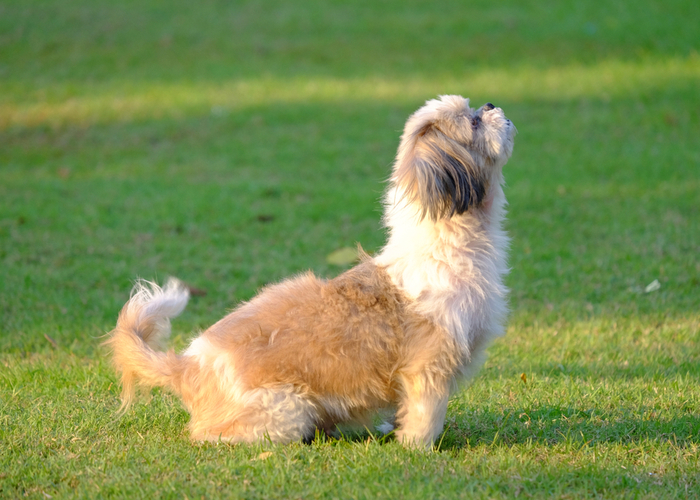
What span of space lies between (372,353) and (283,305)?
21.8 inches

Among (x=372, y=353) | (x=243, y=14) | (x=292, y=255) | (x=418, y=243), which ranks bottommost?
(x=292, y=255)

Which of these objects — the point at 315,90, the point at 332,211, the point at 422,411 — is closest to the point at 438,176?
the point at 422,411

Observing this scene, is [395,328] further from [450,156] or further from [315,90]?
[315,90]

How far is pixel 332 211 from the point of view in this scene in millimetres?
9328

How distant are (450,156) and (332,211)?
5.56 metres

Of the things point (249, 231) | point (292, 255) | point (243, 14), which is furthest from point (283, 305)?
point (243, 14)

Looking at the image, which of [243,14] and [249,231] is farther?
[243,14]

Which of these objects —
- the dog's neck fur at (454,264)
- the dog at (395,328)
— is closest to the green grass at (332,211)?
the dog at (395,328)

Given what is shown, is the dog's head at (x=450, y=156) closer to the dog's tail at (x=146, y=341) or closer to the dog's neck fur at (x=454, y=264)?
the dog's neck fur at (x=454, y=264)

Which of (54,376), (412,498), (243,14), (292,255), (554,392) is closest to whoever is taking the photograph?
(412,498)

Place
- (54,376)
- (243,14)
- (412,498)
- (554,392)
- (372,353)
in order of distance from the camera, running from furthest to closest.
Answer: (243,14) < (54,376) < (554,392) < (372,353) < (412,498)

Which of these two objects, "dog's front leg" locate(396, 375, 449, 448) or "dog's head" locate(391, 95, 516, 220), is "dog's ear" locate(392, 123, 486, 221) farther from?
"dog's front leg" locate(396, 375, 449, 448)

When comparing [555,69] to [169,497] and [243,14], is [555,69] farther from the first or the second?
[169,497]

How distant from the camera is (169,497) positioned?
3.44 meters
